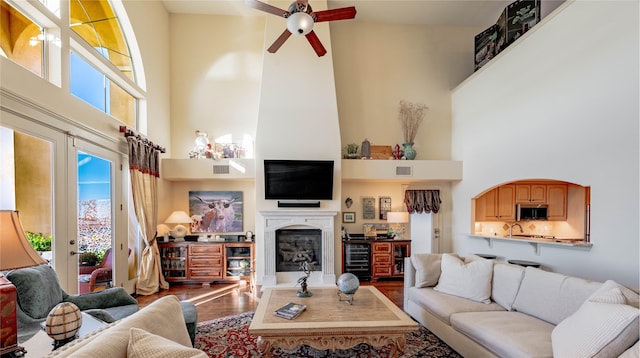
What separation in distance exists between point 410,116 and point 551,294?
454 cm

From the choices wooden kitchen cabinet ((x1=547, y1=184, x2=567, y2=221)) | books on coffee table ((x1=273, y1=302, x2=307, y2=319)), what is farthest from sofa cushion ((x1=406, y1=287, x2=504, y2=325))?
wooden kitchen cabinet ((x1=547, y1=184, x2=567, y2=221))

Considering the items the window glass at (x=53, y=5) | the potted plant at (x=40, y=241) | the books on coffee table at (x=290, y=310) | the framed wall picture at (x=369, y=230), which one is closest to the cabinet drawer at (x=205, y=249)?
the potted plant at (x=40, y=241)

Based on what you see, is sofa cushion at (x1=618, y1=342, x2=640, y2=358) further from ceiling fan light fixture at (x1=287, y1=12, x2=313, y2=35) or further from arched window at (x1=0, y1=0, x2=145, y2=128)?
arched window at (x1=0, y1=0, x2=145, y2=128)

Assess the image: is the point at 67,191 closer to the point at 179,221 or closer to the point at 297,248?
the point at 179,221

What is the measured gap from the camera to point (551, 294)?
2525 millimetres

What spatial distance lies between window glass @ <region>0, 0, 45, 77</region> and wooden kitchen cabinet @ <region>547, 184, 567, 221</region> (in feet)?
27.2

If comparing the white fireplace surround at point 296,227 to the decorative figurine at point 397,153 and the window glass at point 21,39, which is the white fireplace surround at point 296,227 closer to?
the decorative figurine at point 397,153

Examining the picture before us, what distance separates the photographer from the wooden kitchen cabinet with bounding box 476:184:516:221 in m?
6.07

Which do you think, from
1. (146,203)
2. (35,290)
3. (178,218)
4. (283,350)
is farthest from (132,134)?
(283,350)

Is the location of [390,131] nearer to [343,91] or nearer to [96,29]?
[343,91]

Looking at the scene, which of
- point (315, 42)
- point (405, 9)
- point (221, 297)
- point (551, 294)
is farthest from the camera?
point (405, 9)

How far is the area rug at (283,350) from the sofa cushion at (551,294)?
81 cm

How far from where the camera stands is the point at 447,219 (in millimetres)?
6344

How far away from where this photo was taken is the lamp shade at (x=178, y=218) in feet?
18.1
